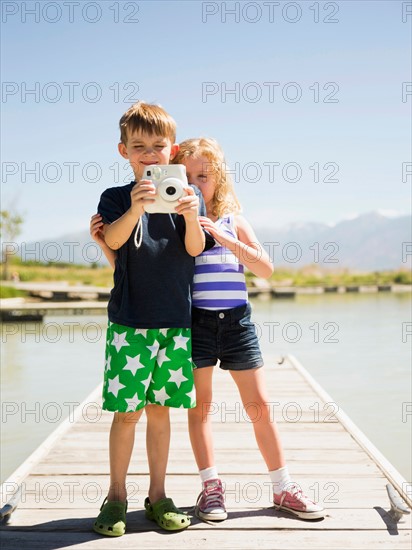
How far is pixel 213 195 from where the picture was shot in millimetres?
2566

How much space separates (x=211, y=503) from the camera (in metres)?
2.47

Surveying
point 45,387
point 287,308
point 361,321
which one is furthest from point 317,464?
point 287,308

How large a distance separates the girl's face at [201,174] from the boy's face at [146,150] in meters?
0.21

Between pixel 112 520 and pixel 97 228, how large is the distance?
1.03 meters

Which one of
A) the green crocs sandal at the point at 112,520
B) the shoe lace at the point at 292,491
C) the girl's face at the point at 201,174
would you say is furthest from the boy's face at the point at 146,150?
the shoe lace at the point at 292,491

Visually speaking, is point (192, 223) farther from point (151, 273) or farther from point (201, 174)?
point (201, 174)

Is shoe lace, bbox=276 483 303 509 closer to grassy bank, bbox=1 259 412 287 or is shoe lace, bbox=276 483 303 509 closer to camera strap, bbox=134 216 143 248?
camera strap, bbox=134 216 143 248

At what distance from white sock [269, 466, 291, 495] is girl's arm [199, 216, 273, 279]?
2.47 feet

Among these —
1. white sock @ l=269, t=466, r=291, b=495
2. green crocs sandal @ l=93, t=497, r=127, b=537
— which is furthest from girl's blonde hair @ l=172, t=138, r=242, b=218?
green crocs sandal @ l=93, t=497, r=127, b=537

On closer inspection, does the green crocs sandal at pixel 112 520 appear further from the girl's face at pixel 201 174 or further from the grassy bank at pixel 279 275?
the grassy bank at pixel 279 275

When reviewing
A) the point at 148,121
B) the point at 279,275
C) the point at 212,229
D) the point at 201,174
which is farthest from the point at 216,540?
the point at 279,275

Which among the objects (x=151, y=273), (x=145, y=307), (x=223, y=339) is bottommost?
(x=223, y=339)

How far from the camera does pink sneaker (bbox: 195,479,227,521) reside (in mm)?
2439

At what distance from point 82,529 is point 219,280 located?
103 cm
